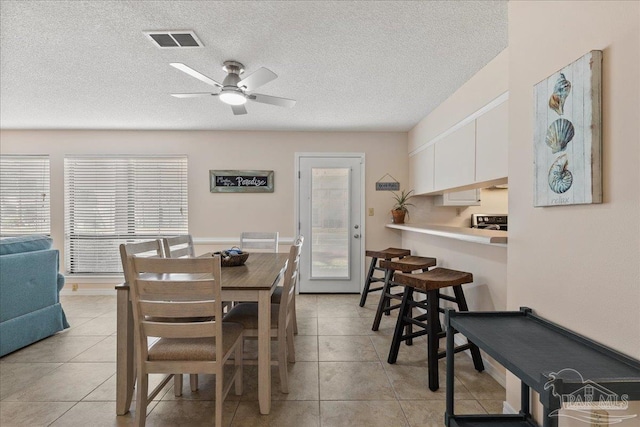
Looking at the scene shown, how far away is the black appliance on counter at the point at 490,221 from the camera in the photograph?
160 inches

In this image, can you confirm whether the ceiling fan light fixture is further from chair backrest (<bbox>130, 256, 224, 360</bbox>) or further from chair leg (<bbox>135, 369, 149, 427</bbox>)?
chair leg (<bbox>135, 369, 149, 427</bbox>)

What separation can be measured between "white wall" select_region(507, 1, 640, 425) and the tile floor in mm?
598

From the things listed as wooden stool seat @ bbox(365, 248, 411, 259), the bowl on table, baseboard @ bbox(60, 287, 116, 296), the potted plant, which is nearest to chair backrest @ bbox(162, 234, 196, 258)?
the bowl on table

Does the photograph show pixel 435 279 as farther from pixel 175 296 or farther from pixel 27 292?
pixel 27 292

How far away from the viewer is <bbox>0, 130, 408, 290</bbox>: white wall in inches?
184

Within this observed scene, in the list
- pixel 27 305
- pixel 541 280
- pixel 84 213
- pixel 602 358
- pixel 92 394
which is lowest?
pixel 92 394

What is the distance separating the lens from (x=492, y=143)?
2.46m

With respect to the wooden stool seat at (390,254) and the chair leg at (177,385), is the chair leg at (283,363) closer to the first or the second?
the chair leg at (177,385)

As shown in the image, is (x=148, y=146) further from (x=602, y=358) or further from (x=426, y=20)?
(x=602, y=358)

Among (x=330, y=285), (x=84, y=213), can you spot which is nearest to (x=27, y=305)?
(x=84, y=213)

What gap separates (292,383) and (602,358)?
179cm

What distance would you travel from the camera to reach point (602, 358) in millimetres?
1120

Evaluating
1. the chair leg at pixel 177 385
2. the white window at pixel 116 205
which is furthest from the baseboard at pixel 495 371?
the white window at pixel 116 205

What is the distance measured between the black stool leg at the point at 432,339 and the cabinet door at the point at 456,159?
1128 mm
